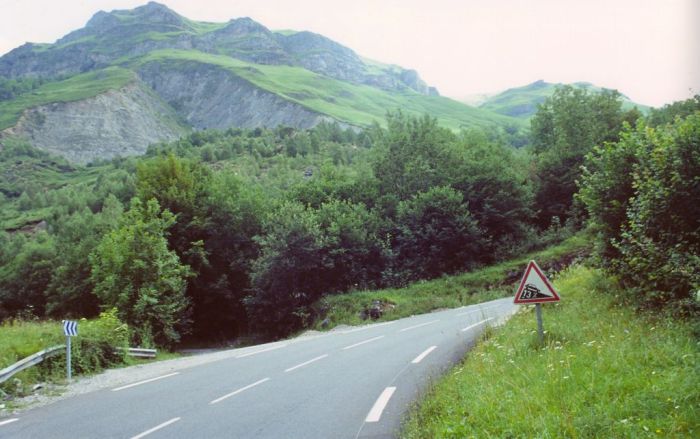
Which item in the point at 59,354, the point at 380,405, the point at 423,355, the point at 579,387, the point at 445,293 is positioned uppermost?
the point at 579,387

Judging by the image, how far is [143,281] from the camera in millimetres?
25844

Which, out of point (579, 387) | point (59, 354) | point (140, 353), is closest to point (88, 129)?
point (140, 353)

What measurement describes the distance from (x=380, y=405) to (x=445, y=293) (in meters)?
20.1

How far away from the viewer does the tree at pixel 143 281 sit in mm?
24453

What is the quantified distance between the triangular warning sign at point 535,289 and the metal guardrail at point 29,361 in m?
10.7

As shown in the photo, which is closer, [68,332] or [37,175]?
[68,332]

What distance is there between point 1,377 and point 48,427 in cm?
368

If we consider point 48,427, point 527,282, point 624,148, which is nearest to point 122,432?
point 48,427

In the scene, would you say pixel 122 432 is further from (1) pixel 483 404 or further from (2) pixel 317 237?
(2) pixel 317 237

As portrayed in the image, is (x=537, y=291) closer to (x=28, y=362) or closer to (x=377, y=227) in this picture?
(x=28, y=362)

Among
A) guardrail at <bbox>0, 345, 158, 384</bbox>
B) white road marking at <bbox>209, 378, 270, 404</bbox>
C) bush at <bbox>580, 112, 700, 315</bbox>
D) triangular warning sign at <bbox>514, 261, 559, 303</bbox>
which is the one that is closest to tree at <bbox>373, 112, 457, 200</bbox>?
bush at <bbox>580, 112, 700, 315</bbox>

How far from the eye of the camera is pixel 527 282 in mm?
9477

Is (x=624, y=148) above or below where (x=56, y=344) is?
above

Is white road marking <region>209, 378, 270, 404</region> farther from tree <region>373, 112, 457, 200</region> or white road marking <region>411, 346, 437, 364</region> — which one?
tree <region>373, 112, 457, 200</region>
